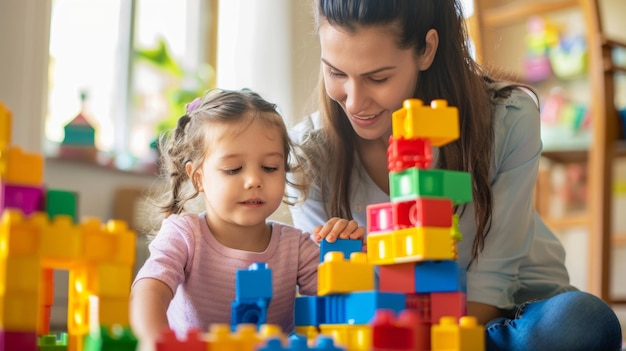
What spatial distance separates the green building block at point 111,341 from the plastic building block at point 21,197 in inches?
6.2

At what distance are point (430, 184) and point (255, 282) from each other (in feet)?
0.78

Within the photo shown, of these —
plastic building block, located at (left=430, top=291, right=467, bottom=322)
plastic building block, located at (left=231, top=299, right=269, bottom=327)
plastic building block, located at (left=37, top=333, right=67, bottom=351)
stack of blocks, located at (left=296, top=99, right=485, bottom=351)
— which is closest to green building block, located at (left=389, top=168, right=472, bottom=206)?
stack of blocks, located at (left=296, top=99, right=485, bottom=351)

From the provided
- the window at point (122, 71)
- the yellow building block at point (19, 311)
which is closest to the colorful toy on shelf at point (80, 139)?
the window at point (122, 71)

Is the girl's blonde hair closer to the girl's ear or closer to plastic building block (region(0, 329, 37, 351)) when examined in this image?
the girl's ear

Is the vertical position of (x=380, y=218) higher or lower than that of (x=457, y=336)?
higher

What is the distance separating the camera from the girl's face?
1.23 metres

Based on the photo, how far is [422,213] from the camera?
2.89 feet

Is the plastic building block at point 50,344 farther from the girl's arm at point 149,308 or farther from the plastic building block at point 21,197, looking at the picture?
the plastic building block at point 21,197

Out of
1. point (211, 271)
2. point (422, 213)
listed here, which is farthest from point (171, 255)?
point (422, 213)

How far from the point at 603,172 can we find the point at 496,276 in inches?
50.1

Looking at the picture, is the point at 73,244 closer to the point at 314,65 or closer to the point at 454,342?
the point at 454,342

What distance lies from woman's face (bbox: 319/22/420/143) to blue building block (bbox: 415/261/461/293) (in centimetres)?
39

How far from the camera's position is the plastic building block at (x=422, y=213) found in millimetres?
884

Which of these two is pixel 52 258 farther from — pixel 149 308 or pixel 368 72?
pixel 368 72
